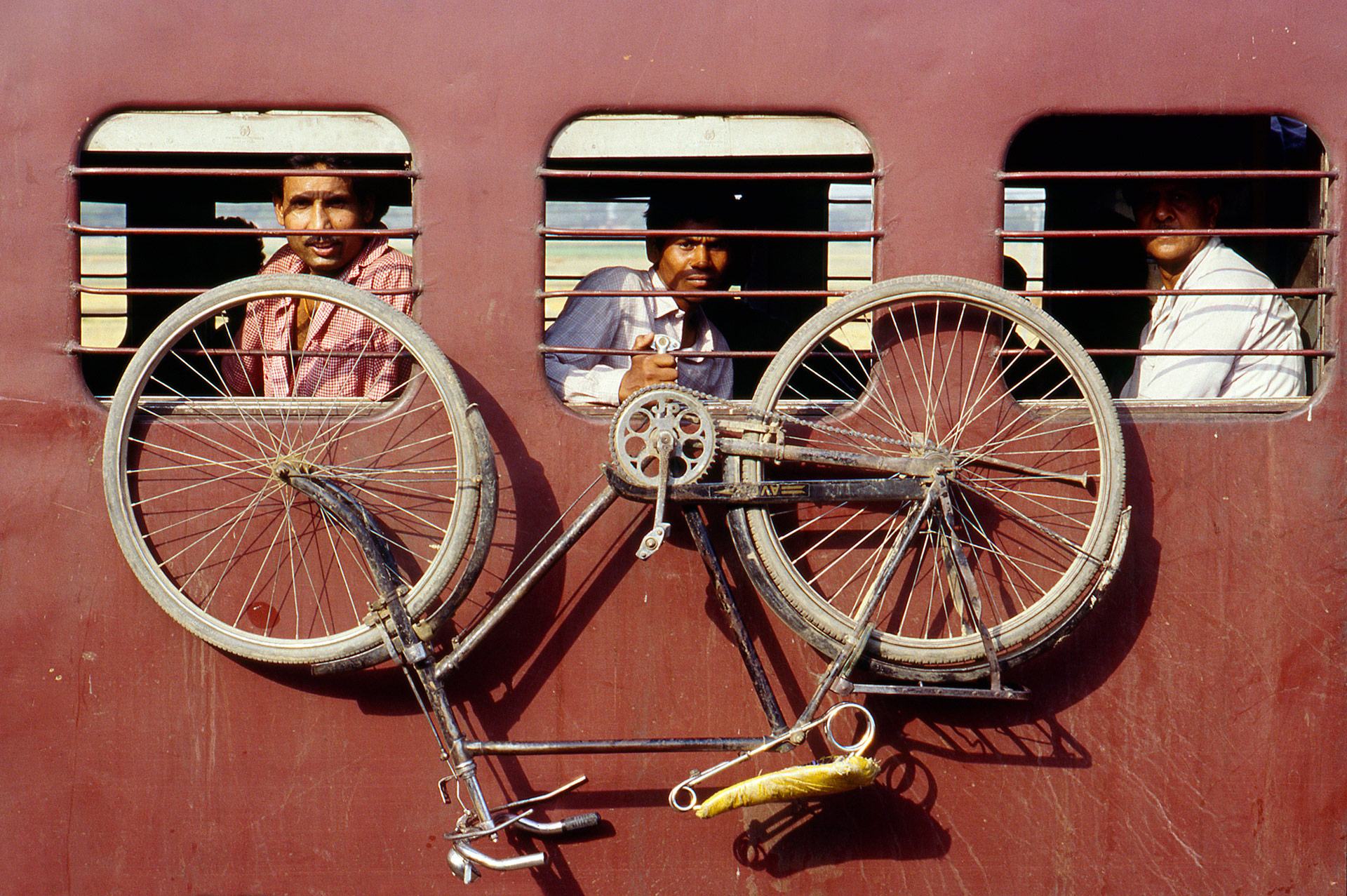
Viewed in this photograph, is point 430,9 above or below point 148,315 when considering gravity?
above

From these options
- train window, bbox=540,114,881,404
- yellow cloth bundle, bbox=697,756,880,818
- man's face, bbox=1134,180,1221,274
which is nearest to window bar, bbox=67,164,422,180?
train window, bbox=540,114,881,404

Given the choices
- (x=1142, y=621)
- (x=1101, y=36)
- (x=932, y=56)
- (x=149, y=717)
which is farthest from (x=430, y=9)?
(x=1142, y=621)

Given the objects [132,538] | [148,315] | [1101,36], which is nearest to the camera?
[132,538]

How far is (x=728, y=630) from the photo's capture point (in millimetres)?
2594

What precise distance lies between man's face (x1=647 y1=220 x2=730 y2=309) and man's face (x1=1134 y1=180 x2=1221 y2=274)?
47.2 inches

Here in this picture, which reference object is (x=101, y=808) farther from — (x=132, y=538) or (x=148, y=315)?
(x=148, y=315)

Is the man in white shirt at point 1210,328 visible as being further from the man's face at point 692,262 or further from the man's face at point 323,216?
the man's face at point 323,216

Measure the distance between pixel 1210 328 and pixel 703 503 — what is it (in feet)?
4.70

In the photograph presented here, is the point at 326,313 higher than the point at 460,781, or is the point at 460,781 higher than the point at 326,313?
the point at 326,313

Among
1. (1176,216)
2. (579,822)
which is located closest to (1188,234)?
(1176,216)

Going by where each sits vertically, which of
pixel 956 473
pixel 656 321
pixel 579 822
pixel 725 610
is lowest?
pixel 579 822

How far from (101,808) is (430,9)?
2.03 m

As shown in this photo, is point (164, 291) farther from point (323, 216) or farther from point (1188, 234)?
point (1188, 234)

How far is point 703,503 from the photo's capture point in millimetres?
2418
